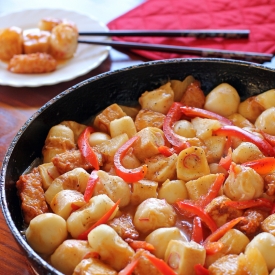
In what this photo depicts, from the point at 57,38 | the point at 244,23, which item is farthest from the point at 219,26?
the point at 57,38

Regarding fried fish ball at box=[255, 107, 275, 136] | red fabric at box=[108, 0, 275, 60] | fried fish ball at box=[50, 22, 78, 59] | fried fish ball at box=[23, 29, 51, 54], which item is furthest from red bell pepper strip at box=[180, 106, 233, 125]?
fried fish ball at box=[23, 29, 51, 54]

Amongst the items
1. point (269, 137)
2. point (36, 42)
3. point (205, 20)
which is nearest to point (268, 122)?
point (269, 137)

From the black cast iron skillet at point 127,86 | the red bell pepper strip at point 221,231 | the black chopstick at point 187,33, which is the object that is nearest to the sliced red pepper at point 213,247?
the red bell pepper strip at point 221,231

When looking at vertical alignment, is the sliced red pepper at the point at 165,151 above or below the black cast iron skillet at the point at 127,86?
below

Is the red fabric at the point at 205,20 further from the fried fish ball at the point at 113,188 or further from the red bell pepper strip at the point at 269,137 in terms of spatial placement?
the fried fish ball at the point at 113,188

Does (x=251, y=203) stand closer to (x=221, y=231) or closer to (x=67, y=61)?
(x=221, y=231)
